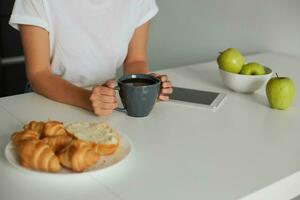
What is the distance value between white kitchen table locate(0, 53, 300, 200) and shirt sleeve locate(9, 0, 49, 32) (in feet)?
0.64

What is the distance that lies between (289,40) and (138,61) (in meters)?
0.65

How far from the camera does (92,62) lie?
1343 millimetres

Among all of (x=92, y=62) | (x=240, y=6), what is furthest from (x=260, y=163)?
(x=240, y=6)

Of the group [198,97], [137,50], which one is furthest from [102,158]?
[137,50]

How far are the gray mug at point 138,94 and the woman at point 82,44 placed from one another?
3cm

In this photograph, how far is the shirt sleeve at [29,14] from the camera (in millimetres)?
1104

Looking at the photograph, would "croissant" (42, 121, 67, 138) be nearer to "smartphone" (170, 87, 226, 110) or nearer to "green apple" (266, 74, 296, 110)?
"smartphone" (170, 87, 226, 110)

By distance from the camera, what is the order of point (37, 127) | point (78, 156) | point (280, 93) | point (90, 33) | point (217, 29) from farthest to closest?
point (217, 29), point (90, 33), point (280, 93), point (37, 127), point (78, 156)

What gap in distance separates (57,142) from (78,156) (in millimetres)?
69

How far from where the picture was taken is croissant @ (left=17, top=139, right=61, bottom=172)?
2.22 feet

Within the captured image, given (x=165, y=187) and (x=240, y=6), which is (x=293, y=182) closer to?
(x=165, y=187)

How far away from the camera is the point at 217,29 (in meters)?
1.91

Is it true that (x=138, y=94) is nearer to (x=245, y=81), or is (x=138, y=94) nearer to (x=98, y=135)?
(x=98, y=135)

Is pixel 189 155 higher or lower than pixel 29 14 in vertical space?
lower
